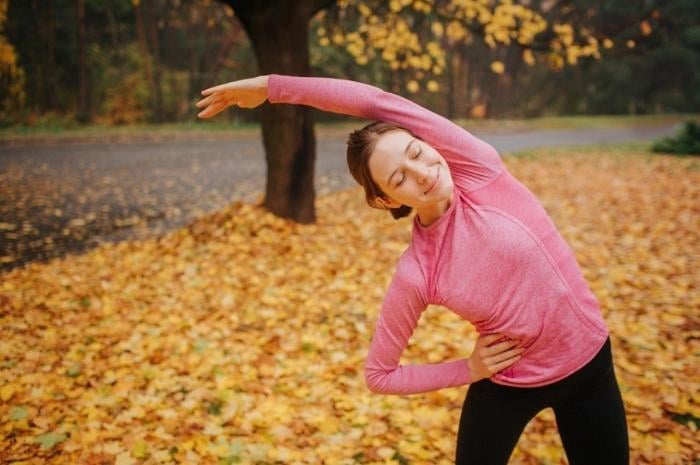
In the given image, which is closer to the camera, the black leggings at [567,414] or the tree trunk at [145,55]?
the black leggings at [567,414]

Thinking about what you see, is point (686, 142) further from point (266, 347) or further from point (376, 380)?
point (376, 380)

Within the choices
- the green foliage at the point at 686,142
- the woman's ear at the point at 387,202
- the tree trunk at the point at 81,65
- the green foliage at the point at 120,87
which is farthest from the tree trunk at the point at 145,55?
the woman's ear at the point at 387,202

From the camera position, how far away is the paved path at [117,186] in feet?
24.8

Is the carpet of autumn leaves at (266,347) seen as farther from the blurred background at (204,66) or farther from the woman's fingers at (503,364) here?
the blurred background at (204,66)

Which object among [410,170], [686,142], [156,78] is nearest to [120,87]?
[156,78]

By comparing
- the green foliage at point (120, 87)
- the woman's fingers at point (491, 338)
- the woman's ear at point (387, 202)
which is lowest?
the woman's fingers at point (491, 338)

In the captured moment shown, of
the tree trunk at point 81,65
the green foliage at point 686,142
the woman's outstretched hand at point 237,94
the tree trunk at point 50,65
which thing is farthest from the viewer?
the tree trunk at point 81,65

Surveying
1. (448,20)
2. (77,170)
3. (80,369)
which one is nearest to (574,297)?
(80,369)

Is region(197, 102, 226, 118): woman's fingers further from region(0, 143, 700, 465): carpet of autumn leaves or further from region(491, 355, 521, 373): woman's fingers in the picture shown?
region(0, 143, 700, 465): carpet of autumn leaves

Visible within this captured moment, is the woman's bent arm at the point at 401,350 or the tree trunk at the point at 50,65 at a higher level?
the tree trunk at the point at 50,65

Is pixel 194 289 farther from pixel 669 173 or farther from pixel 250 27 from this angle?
pixel 669 173

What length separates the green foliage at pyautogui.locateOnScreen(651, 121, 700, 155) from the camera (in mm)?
13820

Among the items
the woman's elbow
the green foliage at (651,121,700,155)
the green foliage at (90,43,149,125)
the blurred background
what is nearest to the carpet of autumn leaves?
the woman's elbow

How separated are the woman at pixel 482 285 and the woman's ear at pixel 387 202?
1 cm
